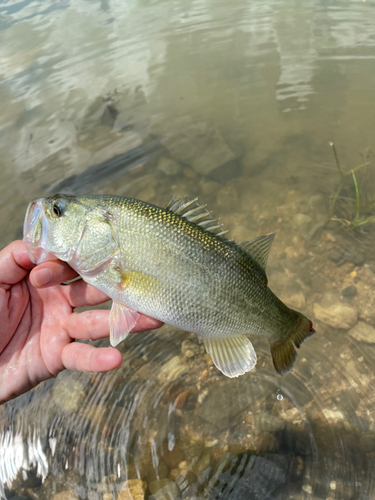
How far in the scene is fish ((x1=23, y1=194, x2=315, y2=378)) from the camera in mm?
2459

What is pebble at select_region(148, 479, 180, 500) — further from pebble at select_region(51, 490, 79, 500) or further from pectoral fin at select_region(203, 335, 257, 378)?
pectoral fin at select_region(203, 335, 257, 378)

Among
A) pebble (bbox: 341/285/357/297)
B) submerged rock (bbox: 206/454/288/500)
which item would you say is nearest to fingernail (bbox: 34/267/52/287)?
submerged rock (bbox: 206/454/288/500)

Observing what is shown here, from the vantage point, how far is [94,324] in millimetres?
2834

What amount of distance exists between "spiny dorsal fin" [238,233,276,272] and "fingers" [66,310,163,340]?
98 cm

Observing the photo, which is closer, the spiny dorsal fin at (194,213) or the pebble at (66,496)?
the spiny dorsal fin at (194,213)

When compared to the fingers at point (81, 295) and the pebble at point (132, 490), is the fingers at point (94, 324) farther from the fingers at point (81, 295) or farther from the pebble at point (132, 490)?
the pebble at point (132, 490)

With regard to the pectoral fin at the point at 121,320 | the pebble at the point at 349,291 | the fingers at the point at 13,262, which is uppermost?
A: the fingers at the point at 13,262

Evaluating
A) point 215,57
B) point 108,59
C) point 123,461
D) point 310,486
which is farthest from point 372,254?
point 108,59

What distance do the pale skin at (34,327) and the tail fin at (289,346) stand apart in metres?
1.05

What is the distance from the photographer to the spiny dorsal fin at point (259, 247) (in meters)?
2.67

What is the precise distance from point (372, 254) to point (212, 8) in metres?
12.0

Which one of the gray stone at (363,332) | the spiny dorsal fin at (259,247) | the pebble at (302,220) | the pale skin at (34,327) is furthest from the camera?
the pebble at (302,220)

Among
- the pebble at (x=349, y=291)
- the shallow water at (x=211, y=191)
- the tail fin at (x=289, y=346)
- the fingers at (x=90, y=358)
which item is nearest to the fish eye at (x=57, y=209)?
the fingers at (x=90, y=358)

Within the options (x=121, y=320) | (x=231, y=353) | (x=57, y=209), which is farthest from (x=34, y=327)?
(x=231, y=353)
